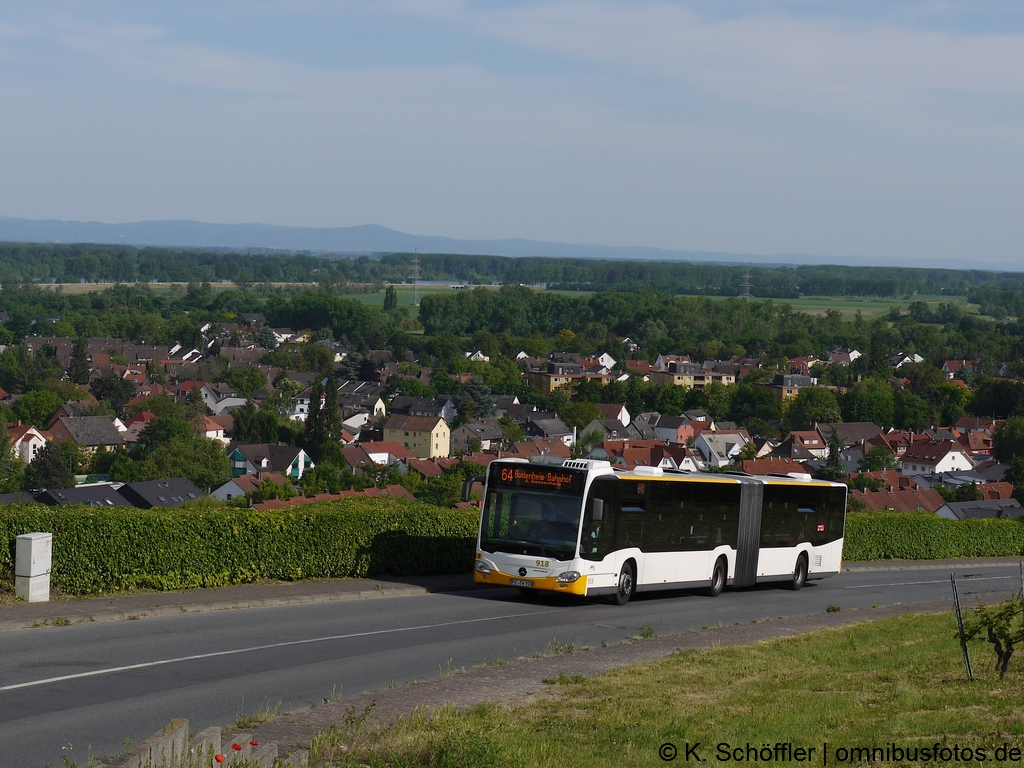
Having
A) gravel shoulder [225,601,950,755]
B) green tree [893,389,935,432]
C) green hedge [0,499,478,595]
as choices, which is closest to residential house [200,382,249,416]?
green tree [893,389,935,432]

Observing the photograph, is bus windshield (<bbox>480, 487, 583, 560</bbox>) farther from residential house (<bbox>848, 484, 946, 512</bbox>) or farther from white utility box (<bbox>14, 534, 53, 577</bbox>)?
residential house (<bbox>848, 484, 946, 512</bbox>)

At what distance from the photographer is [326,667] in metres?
13.6

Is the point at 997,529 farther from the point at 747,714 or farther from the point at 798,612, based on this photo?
the point at 747,714

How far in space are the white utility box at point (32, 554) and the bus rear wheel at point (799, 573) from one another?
16.6m

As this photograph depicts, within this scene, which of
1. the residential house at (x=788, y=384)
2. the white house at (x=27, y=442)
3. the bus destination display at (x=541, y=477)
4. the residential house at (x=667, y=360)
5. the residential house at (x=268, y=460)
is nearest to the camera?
the bus destination display at (x=541, y=477)

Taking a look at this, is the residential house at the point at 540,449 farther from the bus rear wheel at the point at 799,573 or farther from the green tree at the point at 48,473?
the bus rear wheel at the point at 799,573

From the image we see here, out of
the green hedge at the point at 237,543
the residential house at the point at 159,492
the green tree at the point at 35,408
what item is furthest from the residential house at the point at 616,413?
the green hedge at the point at 237,543

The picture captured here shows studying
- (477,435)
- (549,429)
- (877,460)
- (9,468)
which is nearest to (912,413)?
(877,460)

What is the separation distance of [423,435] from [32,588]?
10259 cm

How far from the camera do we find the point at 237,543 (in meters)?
18.9

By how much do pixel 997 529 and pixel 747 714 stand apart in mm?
35412

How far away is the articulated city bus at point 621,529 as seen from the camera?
19859 millimetres

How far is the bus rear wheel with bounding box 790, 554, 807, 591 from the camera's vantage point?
26734mm

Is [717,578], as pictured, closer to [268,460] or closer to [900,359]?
[268,460]
